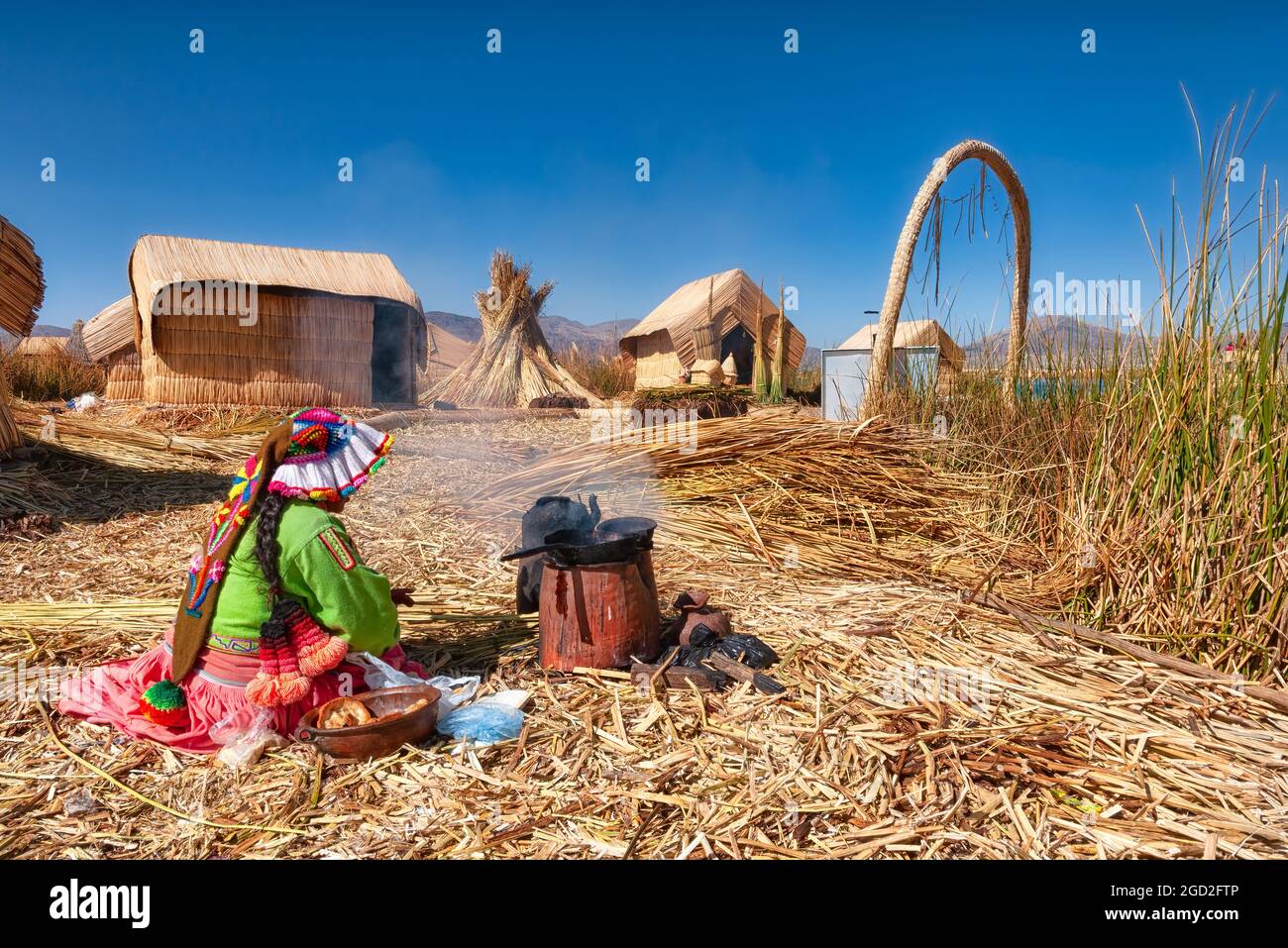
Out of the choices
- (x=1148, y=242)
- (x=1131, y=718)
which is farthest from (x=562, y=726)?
(x=1148, y=242)

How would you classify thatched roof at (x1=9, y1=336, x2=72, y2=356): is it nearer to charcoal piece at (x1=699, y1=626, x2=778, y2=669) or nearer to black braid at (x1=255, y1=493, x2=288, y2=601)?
black braid at (x1=255, y1=493, x2=288, y2=601)

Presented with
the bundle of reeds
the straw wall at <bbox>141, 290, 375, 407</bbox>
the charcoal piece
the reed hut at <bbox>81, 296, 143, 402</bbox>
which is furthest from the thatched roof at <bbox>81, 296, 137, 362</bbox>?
the charcoal piece

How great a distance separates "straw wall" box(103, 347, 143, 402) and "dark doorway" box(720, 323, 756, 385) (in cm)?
981

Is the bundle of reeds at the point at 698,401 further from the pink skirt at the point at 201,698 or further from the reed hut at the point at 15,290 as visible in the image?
the pink skirt at the point at 201,698

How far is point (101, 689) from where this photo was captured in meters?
2.50

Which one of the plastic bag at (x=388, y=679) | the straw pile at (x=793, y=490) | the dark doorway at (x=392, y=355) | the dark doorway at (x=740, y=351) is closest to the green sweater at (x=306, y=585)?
the plastic bag at (x=388, y=679)

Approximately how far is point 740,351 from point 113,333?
35.0 feet

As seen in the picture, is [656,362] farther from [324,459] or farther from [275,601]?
[275,601]

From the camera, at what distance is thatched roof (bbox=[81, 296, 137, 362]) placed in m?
12.3

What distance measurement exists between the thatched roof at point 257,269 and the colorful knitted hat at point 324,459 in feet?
29.8

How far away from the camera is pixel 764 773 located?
2.14 meters

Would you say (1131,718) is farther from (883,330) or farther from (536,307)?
(536,307)
